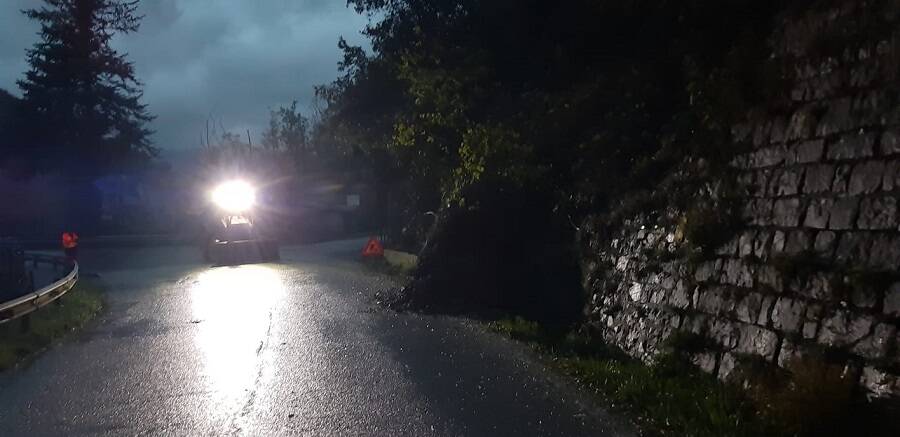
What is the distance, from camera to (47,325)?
14891mm

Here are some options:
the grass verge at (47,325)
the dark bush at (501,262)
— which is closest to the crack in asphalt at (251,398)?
the grass verge at (47,325)

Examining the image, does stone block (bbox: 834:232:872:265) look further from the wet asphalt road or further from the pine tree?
the pine tree

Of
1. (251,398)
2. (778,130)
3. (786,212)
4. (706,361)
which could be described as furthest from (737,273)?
(251,398)

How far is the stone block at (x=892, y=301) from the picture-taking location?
264 inches

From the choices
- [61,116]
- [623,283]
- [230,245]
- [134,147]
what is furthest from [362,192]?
[623,283]

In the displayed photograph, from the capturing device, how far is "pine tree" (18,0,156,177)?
51656 millimetres

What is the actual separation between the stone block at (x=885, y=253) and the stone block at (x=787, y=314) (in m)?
0.80

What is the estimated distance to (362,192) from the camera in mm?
64938

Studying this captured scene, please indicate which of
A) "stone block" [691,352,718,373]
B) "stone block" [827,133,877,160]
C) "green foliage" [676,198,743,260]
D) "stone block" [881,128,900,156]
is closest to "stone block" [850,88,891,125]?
"stone block" [827,133,877,160]

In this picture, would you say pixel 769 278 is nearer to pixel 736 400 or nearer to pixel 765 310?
pixel 765 310

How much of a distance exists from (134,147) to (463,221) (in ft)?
140

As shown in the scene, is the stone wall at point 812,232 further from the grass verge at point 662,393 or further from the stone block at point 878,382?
the grass verge at point 662,393

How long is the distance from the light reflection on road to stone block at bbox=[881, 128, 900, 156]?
6299 millimetres

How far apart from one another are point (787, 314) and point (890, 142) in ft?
5.52
